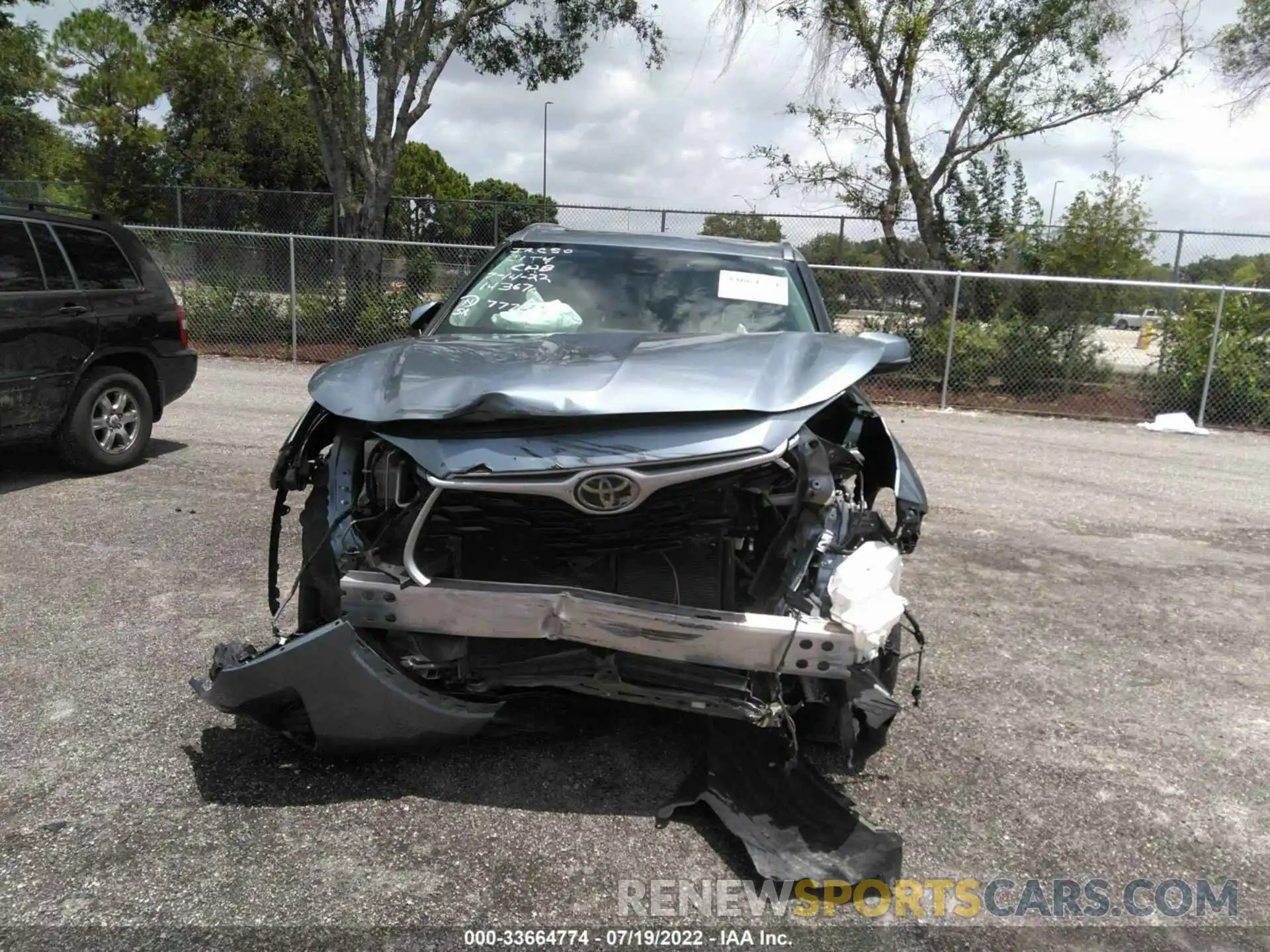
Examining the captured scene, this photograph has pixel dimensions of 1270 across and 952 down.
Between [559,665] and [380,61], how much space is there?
14964mm

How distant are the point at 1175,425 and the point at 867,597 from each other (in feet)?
35.3

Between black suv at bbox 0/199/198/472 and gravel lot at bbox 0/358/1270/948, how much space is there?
0.90 metres

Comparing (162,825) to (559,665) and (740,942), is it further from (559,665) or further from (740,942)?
(740,942)

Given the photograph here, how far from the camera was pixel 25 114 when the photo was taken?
37344 mm

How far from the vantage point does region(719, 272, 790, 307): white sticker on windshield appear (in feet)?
14.9

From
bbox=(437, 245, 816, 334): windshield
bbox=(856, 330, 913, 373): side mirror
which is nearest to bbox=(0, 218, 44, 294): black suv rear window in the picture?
bbox=(437, 245, 816, 334): windshield

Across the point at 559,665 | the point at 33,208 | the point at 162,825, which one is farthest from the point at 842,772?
the point at 33,208

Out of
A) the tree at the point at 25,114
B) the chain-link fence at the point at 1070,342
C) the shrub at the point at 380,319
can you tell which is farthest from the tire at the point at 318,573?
the tree at the point at 25,114

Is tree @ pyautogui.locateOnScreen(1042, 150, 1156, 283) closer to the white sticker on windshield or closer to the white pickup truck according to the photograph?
the white pickup truck

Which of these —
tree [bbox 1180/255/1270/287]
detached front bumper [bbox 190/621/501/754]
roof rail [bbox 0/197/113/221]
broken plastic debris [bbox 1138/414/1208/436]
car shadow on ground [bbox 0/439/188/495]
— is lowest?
car shadow on ground [bbox 0/439/188/495]

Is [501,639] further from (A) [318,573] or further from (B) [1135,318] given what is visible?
(B) [1135,318]

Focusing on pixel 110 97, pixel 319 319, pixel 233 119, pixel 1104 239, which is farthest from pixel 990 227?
pixel 110 97

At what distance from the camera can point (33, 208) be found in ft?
20.8

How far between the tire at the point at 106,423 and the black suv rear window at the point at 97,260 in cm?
60
